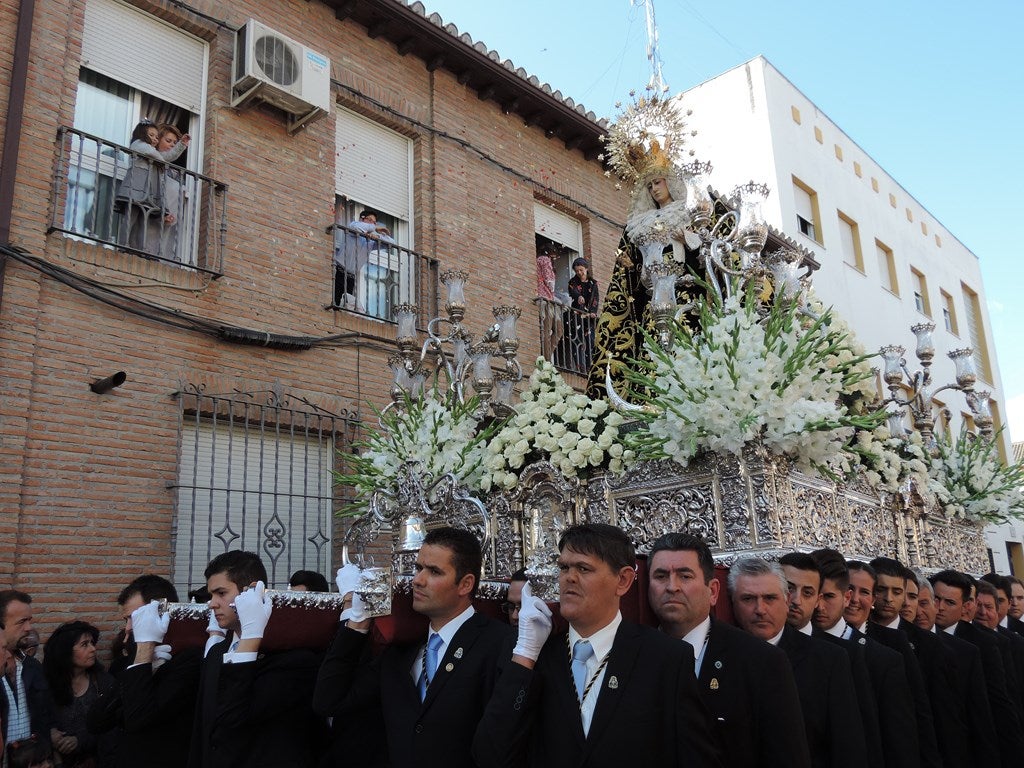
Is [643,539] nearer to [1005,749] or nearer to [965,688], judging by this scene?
[965,688]

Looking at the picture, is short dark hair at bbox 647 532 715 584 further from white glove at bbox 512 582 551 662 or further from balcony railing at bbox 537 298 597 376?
balcony railing at bbox 537 298 597 376

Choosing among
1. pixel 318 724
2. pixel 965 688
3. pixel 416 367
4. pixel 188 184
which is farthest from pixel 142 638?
pixel 188 184

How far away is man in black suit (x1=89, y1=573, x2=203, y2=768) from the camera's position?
11.8 ft

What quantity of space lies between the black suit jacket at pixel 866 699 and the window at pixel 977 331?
20038 mm

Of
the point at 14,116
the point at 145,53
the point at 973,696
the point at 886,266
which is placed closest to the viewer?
the point at 973,696

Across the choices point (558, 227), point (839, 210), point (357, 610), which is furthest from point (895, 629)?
point (839, 210)

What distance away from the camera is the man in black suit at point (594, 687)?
2.38 meters

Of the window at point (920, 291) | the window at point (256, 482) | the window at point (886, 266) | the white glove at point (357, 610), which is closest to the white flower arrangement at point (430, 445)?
the window at point (256, 482)

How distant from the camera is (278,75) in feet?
26.8

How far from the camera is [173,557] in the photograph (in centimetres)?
678

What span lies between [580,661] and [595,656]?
0.05 meters

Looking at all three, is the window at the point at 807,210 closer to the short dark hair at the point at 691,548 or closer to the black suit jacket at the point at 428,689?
the short dark hair at the point at 691,548

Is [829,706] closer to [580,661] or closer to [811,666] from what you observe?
[811,666]

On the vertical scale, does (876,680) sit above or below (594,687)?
below
